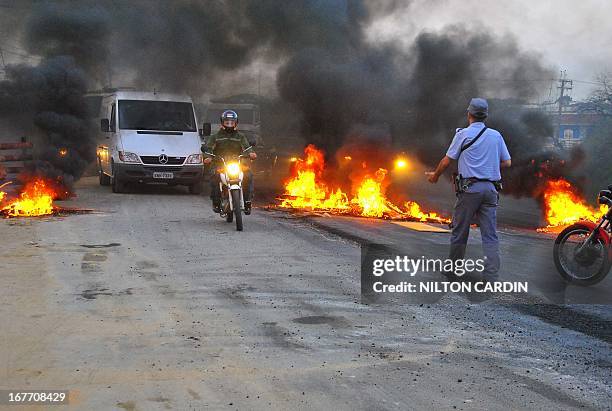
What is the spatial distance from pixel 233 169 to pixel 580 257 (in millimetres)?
5619

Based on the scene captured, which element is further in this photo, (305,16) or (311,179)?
(305,16)

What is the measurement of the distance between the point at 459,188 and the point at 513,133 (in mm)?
10173

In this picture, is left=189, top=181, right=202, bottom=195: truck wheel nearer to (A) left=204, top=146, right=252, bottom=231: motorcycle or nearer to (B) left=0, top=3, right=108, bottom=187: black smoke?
(B) left=0, top=3, right=108, bottom=187: black smoke

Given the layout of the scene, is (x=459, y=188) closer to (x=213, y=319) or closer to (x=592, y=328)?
(x=592, y=328)

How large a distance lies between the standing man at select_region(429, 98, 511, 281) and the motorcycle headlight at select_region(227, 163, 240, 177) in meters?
4.78

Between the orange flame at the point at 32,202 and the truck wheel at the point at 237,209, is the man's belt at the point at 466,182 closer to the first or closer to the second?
the truck wheel at the point at 237,209

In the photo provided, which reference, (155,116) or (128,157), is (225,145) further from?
(155,116)

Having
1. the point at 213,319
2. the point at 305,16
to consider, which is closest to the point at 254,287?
the point at 213,319

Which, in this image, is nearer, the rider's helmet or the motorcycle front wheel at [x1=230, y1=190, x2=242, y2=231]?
the motorcycle front wheel at [x1=230, y1=190, x2=242, y2=231]

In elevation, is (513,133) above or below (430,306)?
above

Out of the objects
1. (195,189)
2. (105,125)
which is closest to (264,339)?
(195,189)

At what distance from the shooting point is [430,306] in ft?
21.5

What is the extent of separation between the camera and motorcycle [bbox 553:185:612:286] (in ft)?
24.8

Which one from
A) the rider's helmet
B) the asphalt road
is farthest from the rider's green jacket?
the asphalt road
